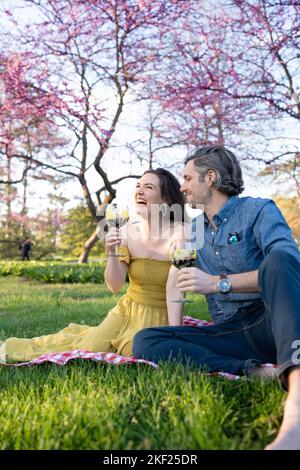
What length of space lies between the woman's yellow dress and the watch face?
3.72ft

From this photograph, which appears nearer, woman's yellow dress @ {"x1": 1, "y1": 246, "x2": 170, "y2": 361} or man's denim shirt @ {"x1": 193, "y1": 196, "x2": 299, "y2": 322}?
man's denim shirt @ {"x1": 193, "y1": 196, "x2": 299, "y2": 322}

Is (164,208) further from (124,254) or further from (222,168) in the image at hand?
(222,168)

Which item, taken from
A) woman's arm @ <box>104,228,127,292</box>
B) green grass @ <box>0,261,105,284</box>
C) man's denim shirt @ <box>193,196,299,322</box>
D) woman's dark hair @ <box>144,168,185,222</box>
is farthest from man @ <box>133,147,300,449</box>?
green grass @ <box>0,261,105,284</box>

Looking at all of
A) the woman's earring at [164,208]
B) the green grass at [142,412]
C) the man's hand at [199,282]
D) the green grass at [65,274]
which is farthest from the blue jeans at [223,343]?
the green grass at [65,274]

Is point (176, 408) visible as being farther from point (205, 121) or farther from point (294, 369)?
point (205, 121)

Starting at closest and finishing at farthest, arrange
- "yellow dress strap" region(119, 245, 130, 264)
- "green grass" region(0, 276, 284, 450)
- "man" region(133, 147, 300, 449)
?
"green grass" region(0, 276, 284, 450) → "man" region(133, 147, 300, 449) → "yellow dress strap" region(119, 245, 130, 264)

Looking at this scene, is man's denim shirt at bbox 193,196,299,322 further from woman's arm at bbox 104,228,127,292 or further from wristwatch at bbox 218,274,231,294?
woman's arm at bbox 104,228,127,292

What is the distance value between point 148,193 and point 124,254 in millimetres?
493

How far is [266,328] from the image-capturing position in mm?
2709

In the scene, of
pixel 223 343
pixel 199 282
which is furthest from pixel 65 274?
pixel 199 282

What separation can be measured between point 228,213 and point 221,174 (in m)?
0.24

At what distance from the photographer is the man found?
8.65ft

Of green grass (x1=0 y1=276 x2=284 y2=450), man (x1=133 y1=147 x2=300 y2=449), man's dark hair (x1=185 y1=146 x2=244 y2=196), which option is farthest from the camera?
man's dark hair (x1=185 y1=146 x2=244 y2=196)

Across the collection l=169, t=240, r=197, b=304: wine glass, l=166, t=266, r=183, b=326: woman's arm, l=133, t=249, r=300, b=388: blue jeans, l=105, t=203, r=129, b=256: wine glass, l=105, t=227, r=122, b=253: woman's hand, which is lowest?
l=133, t=249, r=300, b=388: blue jeans
